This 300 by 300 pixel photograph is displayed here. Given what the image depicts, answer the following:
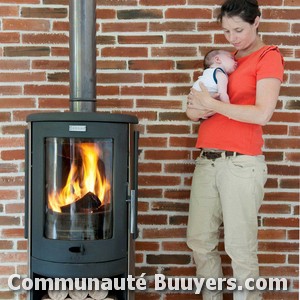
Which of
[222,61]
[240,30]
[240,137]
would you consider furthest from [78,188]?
[240,30]

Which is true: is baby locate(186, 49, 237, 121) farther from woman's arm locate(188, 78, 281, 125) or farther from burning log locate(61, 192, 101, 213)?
burning log locate(61, 192, 101, 213)

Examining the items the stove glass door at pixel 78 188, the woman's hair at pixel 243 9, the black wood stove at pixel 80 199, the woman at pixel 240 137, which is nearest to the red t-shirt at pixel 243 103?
the woman at pixel 240 137

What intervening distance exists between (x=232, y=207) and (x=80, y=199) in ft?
2.14

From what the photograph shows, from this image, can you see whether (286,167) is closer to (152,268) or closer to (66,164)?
(152,268)

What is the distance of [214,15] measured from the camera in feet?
7.88

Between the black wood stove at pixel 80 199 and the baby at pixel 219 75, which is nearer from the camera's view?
the black wood stove at pixel 80 199

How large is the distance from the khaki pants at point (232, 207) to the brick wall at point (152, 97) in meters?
0.31

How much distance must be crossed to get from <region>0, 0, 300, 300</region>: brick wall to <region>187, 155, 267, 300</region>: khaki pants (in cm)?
31

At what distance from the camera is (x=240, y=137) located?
2006 mm

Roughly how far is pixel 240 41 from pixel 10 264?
162cm

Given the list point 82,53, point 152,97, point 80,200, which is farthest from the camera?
point 152,97

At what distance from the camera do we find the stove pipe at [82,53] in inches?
78.0

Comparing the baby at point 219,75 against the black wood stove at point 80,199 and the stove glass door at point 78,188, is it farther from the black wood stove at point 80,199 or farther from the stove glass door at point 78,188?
the stove glass door at point 78,188

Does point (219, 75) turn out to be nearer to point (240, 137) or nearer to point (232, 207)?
point (240, 137)
